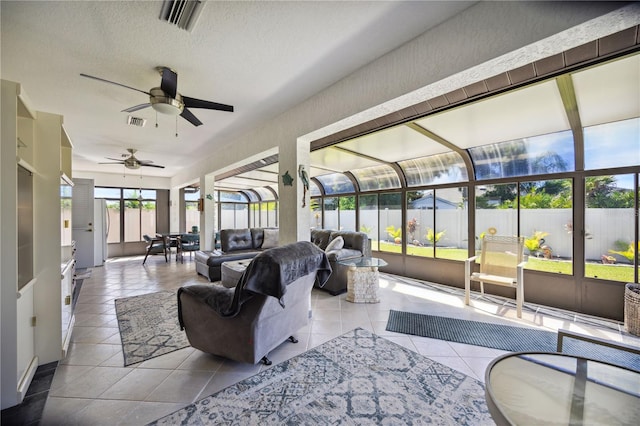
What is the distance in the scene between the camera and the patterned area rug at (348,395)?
5.53 ft

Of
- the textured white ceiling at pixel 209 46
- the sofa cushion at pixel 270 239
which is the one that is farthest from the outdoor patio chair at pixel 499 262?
the sofa cushion at pixel 270 239

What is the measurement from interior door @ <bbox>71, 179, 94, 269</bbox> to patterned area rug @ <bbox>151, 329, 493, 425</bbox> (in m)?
6.74

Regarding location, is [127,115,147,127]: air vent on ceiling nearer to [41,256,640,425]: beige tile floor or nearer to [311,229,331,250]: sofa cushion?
[41,256,640,425]: beige tile floor

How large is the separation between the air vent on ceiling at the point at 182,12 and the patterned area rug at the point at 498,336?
3.47 meters

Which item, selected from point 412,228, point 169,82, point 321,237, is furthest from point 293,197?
point 412,228

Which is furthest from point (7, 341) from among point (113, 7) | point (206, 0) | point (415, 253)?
point (415, 253)

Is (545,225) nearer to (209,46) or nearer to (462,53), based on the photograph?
(462,53)

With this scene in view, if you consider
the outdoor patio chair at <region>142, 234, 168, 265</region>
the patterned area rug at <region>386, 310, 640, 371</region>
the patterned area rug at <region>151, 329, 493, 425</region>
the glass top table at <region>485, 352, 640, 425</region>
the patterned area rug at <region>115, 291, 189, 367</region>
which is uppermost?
the glass top table at <region>485, 352, 640, 425</region>

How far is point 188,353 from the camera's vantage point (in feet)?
8.25

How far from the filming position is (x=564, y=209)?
12.2 ft

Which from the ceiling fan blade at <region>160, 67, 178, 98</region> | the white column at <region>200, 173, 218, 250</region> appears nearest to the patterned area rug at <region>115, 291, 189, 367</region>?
the white column at <region>200, 173, 218, 250</region>

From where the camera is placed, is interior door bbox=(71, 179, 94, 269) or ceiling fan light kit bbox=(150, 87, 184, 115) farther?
interior door bbox=(71, 179, 94, 269)

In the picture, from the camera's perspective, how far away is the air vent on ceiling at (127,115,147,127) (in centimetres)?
378

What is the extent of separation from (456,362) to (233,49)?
11.3ft
